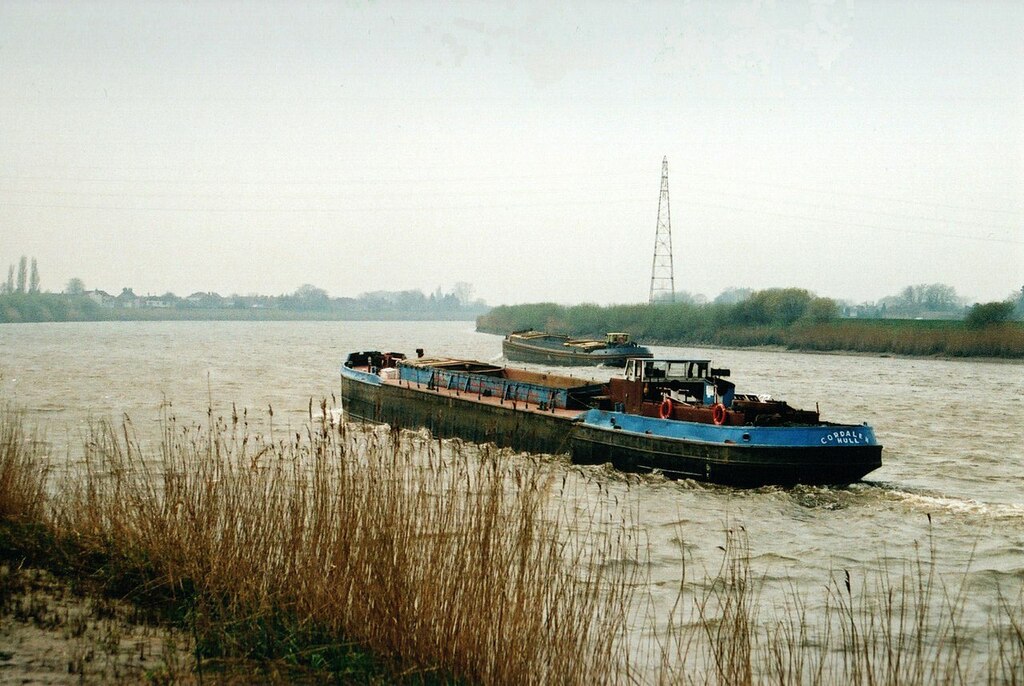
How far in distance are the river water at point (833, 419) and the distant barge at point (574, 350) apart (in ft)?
25.6

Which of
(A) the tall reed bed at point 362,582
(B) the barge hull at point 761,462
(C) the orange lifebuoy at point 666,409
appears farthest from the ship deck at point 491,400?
(A) the tall reed bed at point 362,582

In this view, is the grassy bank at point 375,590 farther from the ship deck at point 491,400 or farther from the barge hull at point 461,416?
the ship deck at point 491,400

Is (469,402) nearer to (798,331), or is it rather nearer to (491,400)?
(491,400)

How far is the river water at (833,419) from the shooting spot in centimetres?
1375

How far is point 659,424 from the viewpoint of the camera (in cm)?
1944

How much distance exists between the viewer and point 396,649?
675 cm

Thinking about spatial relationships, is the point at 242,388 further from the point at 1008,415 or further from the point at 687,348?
the point at 687,348

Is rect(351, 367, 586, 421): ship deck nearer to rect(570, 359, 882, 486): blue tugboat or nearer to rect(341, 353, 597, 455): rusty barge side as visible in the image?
rect(341, 353, 597, 455): rusty barge side

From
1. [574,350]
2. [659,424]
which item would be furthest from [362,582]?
[574,350]

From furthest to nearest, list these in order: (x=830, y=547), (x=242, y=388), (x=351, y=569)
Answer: (x=242, y=388) < (x=830, y=547) < (x=351, y=569)

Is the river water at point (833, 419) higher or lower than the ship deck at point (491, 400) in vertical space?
lower

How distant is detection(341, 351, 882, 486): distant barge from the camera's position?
17828mm

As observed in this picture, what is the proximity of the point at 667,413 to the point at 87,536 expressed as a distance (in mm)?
13749

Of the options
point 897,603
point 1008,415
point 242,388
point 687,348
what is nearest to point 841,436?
point 897,603
